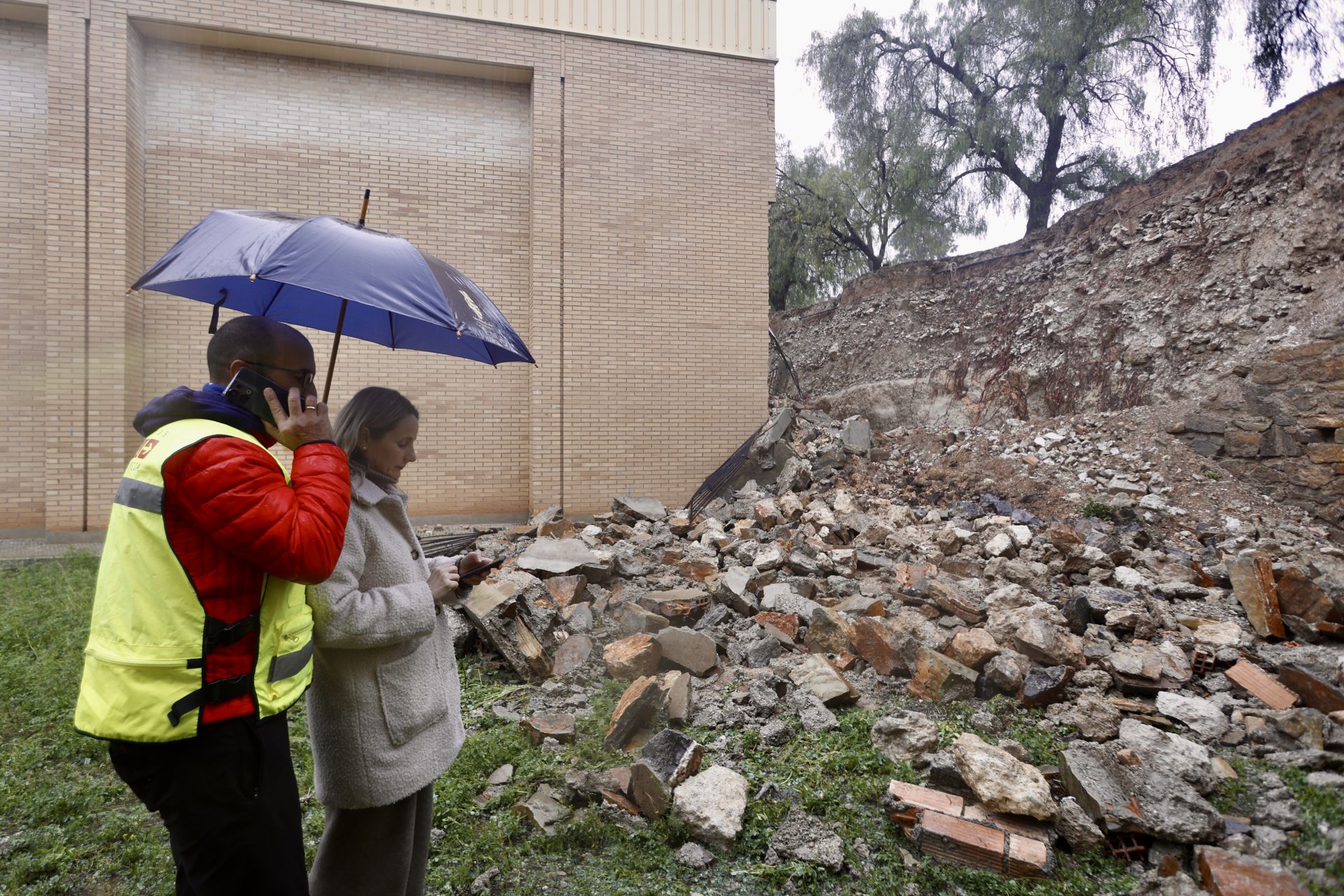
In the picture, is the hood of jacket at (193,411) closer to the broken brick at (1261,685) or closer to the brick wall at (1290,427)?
the broken brick at (1261,685)

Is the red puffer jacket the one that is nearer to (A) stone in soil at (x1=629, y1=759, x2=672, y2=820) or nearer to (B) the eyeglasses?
(B) the eyeglasses

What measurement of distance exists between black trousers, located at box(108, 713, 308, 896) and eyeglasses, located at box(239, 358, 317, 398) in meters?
0.82

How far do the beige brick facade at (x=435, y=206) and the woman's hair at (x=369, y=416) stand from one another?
8.68 m

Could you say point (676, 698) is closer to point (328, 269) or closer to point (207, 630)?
point (207, 630)

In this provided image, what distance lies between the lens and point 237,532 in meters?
1.43

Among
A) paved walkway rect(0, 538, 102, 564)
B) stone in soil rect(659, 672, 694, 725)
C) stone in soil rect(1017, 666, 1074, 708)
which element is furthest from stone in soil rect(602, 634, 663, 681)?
paved walkway rect(0, 538, 102, 564)

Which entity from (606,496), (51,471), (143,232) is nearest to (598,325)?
(606,496)

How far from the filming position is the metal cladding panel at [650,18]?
34.0ft

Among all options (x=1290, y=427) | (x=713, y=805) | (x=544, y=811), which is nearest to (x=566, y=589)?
(x=544, y=811)

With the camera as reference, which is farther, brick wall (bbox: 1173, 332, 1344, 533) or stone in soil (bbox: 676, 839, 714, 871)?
brick wall (bbox: 1173, 332, 1344, 533)

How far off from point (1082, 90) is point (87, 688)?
18.7m

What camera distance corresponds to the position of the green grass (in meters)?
2.65

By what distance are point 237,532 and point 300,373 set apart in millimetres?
503

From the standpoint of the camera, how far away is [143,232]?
9.84 m
